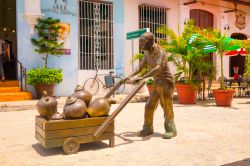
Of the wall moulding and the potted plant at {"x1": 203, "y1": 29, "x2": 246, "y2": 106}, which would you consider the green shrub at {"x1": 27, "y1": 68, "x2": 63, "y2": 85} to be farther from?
the potted plant at {"x1": 203, "y1": 29, "x2": 246, "y2": 106}

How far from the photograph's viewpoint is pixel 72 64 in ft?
42.2

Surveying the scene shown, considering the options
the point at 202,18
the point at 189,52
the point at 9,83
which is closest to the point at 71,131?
the point at 189,52

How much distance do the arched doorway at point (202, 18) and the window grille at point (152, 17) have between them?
7.42ft

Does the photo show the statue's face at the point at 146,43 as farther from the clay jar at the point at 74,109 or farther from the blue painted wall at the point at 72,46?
the blue painted wall at the point at 72,46

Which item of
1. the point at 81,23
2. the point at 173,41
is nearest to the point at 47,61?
the point at 81,23

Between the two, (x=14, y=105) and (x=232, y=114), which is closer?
(x=232, y=114)

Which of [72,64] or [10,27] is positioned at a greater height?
[10,27]

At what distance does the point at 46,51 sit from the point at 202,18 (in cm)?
964

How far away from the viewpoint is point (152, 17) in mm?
15344

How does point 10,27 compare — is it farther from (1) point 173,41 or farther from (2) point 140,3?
(1) point 173,41

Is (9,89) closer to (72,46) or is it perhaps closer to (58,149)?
(72,46)

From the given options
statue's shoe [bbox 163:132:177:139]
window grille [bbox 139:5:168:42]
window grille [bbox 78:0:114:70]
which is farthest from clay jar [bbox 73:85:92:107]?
window grille [bbox 139:5:168:42]

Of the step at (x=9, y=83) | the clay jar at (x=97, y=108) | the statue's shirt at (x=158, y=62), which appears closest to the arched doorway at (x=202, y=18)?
the step at (x=9, y=83)

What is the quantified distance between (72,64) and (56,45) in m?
1.48
